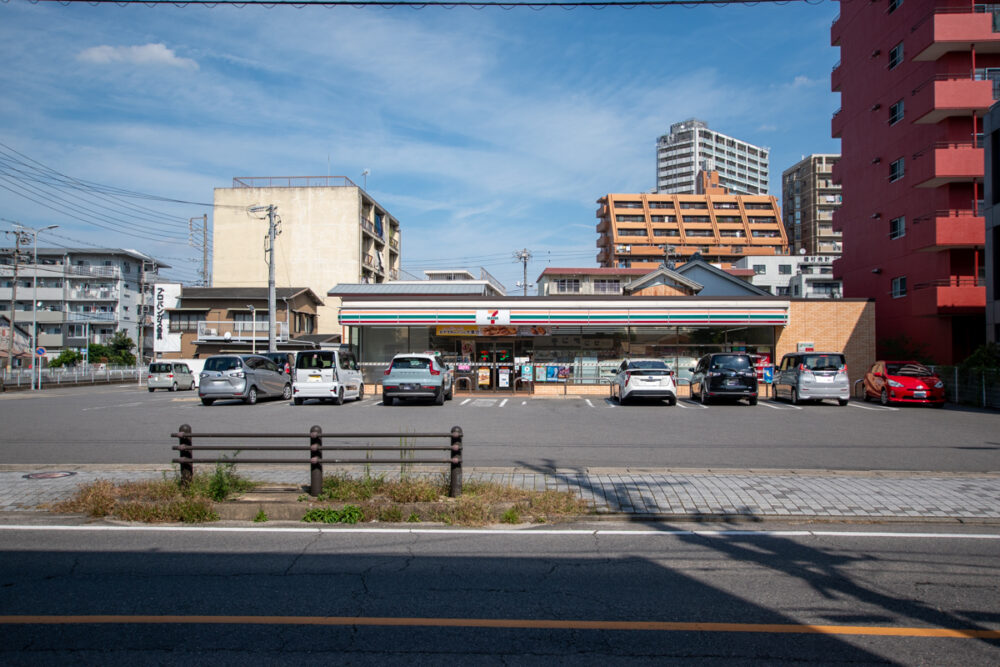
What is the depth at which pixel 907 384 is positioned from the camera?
21.8 m

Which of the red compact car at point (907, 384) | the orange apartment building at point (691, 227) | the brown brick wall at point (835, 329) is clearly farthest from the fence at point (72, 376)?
the orange apartment building at point (691, 227)

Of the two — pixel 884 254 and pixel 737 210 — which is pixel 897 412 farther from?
pixel 737 210

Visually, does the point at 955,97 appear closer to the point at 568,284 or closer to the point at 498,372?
the point at 498,372

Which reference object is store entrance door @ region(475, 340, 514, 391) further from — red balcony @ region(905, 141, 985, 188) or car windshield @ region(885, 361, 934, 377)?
red balcony @ region(905, 141, 985, 188)

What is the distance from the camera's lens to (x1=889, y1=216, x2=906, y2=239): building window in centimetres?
3225

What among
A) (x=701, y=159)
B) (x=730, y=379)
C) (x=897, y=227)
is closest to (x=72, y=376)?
(x=730, y=379)

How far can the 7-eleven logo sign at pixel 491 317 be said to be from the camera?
96.7 ft

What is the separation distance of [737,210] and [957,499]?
86.6 meters

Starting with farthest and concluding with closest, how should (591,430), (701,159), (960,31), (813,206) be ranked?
1. (701,159)
2. (813,206)
3. (960,31)
4. (591,430)

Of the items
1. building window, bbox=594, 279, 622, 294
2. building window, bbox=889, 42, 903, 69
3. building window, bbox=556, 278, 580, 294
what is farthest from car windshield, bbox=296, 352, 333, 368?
building window, bbox=556, 278, 580, 294

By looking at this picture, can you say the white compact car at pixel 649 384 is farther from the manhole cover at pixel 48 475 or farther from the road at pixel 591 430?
the manhole cover at pixel 48 475

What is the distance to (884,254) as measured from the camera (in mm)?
33844

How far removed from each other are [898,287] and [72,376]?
50014mm

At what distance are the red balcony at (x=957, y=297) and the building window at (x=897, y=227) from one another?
14.1 ft
